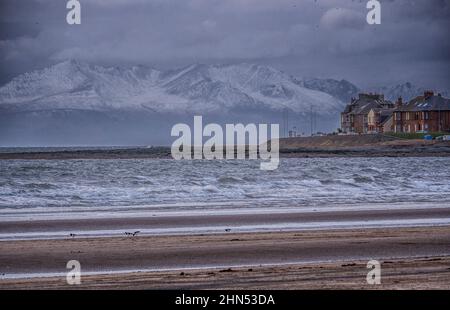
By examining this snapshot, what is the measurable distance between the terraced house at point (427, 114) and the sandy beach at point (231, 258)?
11021 centimetres

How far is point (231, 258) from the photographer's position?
15711 millimetres

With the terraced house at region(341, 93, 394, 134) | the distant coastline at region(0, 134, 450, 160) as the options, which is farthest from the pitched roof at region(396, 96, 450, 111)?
the terraced house at region(341, 93, 394, 134)

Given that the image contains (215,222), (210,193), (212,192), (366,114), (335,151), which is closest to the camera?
(215,222)

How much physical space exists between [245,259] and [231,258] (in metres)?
0.30

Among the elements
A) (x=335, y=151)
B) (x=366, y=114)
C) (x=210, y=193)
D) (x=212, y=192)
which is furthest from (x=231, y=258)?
(x=366, y=114)

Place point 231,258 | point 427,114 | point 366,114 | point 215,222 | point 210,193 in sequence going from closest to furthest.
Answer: point 231,258
point 215,222
point 210,193
point 427,114
point 366,114

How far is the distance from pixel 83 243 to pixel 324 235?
548 cm

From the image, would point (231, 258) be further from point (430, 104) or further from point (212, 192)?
point (430, 104)

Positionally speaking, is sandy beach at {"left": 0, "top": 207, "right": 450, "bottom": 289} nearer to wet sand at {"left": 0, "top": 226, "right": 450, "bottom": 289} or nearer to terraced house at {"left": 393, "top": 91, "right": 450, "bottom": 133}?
wet sand at {"left": 0, "top": 226, "right": 450, "bottom": 289}

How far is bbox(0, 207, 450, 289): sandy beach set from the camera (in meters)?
12.4

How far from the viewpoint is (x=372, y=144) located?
118 meters

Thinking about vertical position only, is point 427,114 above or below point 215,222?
above

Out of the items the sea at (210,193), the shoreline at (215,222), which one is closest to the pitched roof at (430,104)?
the sea at (210,193)
